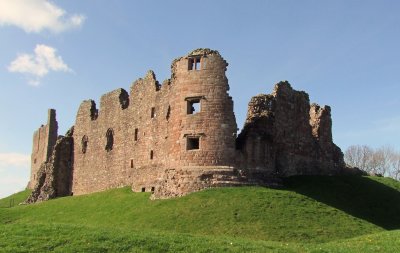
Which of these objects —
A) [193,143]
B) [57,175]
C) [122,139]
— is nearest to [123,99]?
[122,139]

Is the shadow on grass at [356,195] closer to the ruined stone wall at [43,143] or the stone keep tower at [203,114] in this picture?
the stone keep tower at [203,114]

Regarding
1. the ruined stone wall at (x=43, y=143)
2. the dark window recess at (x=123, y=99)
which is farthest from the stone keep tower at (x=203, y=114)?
the ruined stone wall at (x=43, y=143)

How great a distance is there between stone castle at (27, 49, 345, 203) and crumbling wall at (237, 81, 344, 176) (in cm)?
6

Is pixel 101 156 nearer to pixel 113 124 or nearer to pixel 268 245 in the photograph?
pixel 113 124

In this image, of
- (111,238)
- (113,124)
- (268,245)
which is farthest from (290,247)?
(113,124)

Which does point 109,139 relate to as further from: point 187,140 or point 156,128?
point 187,140

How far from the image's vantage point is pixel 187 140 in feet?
105

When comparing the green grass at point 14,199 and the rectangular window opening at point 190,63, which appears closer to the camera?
the rectangular window opening at point 190,63

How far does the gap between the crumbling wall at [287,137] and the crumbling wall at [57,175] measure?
70.1 feet

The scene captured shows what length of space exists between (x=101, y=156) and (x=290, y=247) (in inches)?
1099

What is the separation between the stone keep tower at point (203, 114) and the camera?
1238 inches

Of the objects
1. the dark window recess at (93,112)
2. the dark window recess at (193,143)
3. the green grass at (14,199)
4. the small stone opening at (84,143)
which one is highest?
the dark window recess at (93,112)

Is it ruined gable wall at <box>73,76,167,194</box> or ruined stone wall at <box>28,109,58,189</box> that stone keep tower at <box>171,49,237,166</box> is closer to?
ruined gable wall at <box>73,76,167,194</box>

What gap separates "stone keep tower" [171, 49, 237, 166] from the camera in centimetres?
3145
